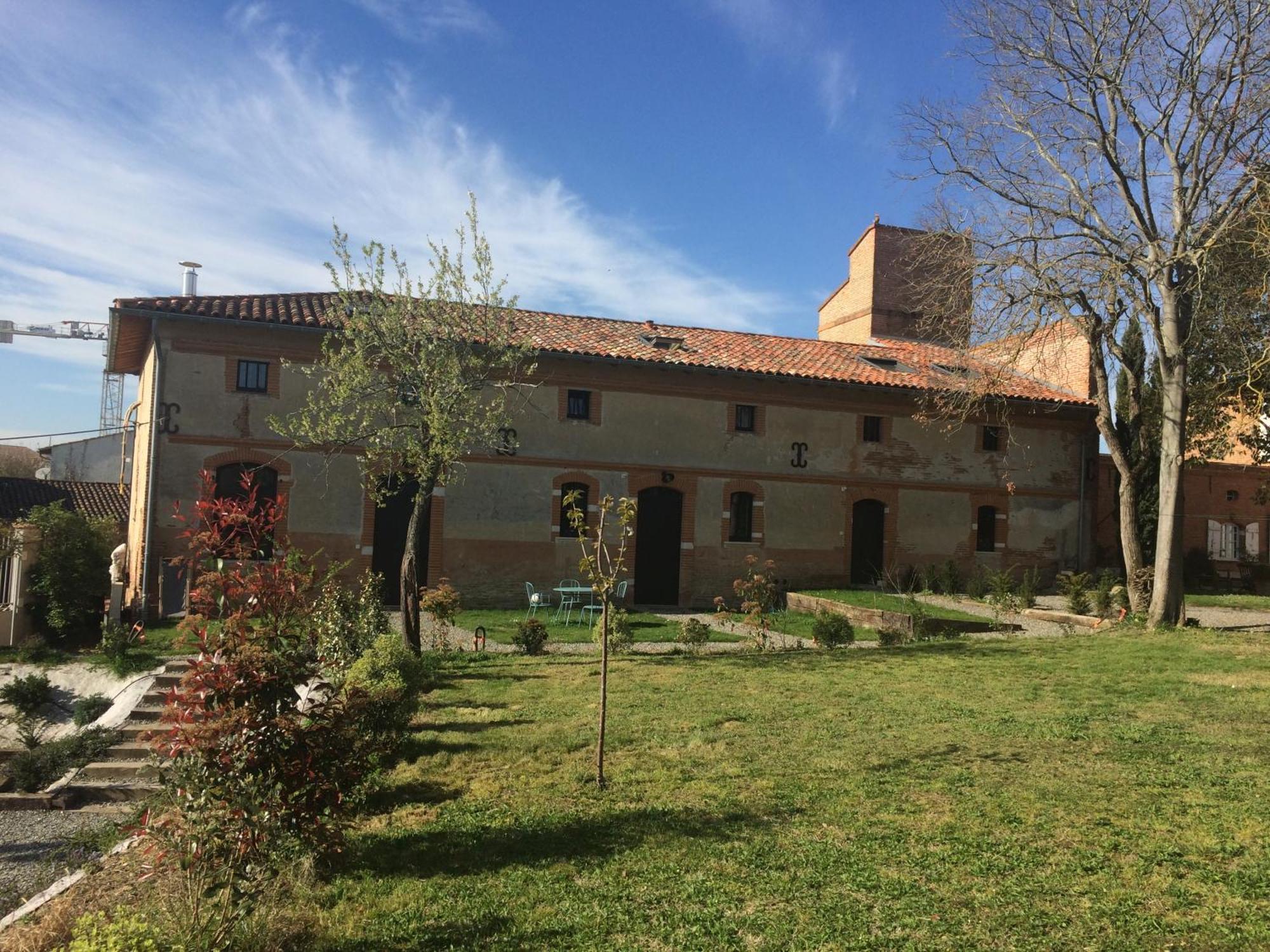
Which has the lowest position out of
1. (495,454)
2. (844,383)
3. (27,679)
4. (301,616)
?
(27,679)

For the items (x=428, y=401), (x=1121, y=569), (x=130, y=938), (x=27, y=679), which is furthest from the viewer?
(x=1121, y=569)

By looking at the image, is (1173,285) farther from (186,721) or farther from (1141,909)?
(186,721)

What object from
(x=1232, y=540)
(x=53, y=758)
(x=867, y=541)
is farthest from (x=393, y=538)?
(x=1232, y=540)

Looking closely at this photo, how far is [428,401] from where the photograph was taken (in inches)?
464

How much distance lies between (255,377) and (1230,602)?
71.9ft

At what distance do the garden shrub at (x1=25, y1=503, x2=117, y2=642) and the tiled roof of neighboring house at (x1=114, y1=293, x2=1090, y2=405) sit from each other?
14.8 feet

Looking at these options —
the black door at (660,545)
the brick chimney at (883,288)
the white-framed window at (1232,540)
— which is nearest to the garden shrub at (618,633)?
the black door at (660,545)

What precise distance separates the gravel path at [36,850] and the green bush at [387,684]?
2.02m

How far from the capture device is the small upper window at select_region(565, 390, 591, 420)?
20.1m

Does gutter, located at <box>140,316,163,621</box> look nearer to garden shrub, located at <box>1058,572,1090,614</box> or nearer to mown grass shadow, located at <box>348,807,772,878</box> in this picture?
mown grass shadow, located at <box>348,807,772,878</box>

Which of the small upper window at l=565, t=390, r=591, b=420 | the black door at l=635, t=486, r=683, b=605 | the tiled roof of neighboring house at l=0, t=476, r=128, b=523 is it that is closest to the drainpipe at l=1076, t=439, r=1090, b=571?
the black door at l=635, t=486, r=683, b=605

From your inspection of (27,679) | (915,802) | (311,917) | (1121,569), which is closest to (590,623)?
(27,679)

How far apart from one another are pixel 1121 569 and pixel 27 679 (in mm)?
25335

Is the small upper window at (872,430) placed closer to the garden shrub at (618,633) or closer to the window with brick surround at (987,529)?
the window with brick surround at (987,529)
